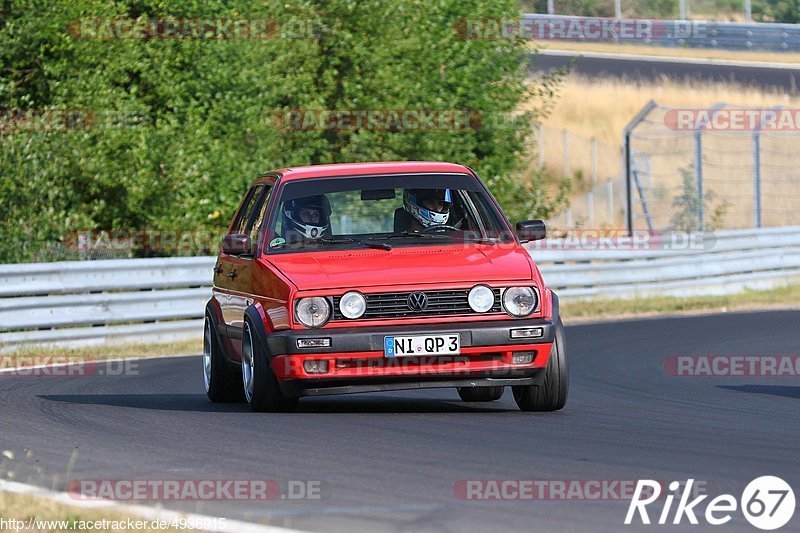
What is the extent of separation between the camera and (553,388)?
9.63 meters

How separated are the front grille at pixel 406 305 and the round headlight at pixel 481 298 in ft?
0.08

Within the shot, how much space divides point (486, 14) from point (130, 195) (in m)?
7.86

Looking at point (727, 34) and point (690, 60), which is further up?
point (727, 34)

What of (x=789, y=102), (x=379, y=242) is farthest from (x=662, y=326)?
(x=789, y=102)

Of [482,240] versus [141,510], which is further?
[482,240]

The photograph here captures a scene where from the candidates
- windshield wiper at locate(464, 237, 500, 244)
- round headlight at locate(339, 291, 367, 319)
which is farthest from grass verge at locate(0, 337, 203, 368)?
round headlight at locate(339, 291, 367, 319)

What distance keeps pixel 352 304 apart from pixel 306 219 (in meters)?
1.26

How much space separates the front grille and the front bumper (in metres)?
0.08

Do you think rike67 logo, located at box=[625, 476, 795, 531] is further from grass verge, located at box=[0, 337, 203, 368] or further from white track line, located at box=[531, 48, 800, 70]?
white track line, located at box=[531, 48, 800, 70]

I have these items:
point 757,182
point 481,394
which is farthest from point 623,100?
point 481,394

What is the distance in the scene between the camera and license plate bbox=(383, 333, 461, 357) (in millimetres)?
9172

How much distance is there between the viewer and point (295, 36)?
25016 millimetres

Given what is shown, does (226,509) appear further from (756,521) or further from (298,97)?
(298,97)

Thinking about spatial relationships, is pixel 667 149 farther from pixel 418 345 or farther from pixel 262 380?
pixel 418 345
